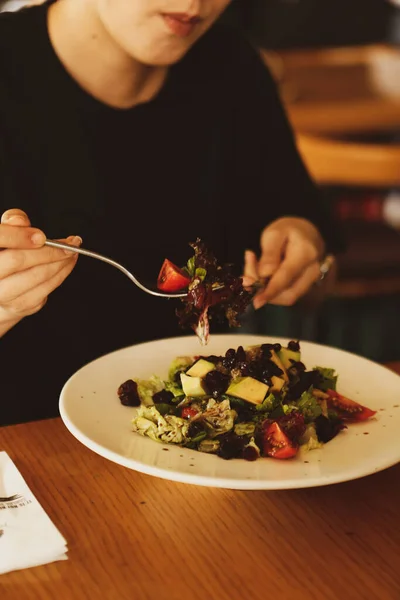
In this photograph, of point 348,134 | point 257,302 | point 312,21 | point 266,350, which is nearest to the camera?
point 266,350

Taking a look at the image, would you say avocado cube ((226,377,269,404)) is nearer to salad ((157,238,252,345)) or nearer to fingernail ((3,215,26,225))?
salad ((157,238,252,345))

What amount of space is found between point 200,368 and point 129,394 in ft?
0.42

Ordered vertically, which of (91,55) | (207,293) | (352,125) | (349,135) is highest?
(91,55)

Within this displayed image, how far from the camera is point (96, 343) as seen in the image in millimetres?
1900

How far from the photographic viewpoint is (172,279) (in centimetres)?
138

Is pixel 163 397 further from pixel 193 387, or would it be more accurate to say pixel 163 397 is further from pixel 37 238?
pixel 37 238

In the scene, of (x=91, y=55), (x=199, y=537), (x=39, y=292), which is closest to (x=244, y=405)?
(x=199, y=537)

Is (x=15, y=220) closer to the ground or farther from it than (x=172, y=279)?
farther from it

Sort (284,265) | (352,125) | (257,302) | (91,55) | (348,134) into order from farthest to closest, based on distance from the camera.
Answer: (348,134), (352,125), (91,55), (284,265), (257,302)

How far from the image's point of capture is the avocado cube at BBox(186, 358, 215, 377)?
126 centimetres

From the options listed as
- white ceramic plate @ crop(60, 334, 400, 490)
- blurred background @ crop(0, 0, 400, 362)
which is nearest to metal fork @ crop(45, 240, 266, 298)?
white ceramic plate @ crop(60, 334, 400, 490)

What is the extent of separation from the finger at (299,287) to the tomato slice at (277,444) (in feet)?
1.89

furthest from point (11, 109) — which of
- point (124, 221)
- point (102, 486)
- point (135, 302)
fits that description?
point (102, 486)

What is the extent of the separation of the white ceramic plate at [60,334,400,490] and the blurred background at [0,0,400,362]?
2.52ft
